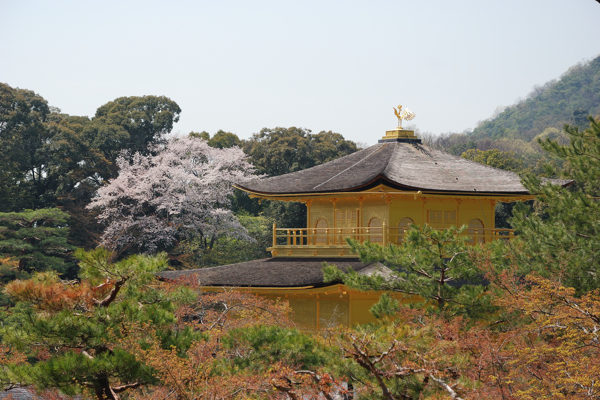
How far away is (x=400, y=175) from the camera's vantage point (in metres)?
22.7

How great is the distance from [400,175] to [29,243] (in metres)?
21.7

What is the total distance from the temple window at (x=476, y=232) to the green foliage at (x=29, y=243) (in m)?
20.0

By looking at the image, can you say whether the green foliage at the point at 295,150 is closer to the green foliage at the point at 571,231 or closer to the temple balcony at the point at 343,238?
the temple balcony at the point at 343,238

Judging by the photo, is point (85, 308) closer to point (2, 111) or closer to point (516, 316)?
point (516, 316)

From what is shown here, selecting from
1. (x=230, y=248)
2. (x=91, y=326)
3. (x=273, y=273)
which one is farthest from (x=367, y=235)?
(x=230, y=248)

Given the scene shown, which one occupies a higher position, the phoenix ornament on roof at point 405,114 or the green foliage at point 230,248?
the phoenix ornament on roof at point 405,114

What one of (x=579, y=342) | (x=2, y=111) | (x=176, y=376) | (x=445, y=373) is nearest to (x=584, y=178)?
(x=579, y=342)

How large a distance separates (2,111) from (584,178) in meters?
34.8

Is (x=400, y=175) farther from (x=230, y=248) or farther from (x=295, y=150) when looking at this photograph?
(x=295, y=150)

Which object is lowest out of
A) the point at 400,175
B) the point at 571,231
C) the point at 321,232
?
the point at 321,232

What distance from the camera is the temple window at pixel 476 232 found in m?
23.5

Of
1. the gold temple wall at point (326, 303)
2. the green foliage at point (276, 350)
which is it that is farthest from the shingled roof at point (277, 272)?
the green foliage at point (276, 350)

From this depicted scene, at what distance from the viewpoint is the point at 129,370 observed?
12.1 meters

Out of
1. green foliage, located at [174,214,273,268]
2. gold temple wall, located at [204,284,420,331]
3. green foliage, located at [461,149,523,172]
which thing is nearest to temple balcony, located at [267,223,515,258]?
gold temple wall, located at [204,284,420,331]
